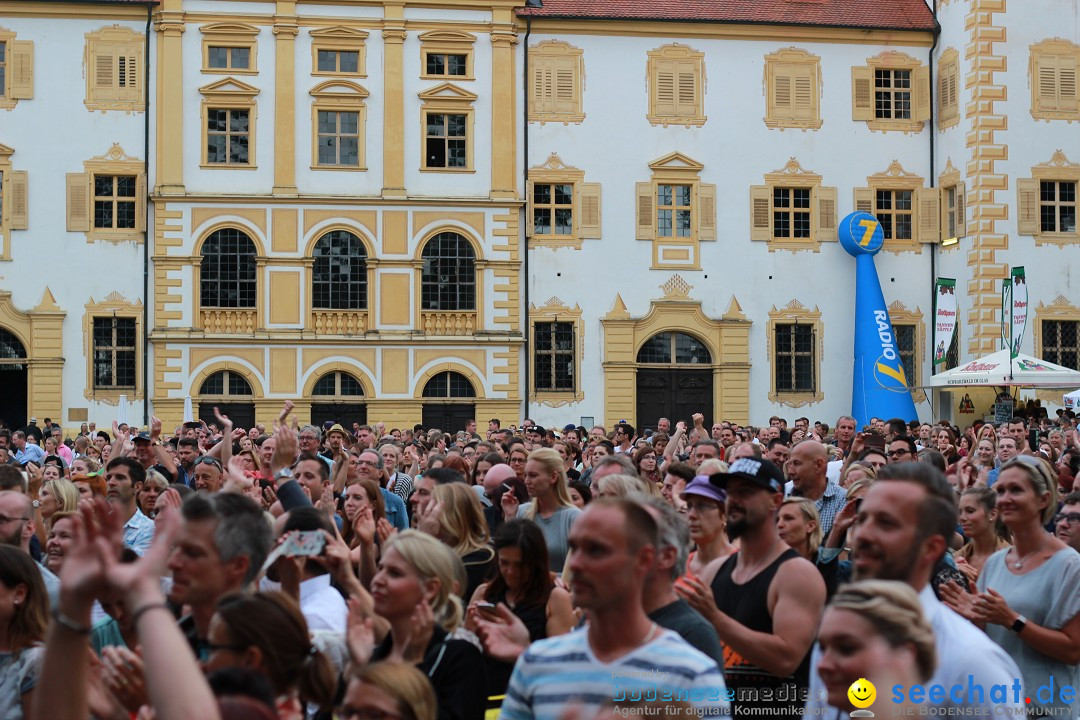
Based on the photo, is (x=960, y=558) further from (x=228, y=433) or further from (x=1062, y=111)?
(x=1062, y=111)

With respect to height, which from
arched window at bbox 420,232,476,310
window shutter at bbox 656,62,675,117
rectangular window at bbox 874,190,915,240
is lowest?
arched window at bbox 420,232,476,310

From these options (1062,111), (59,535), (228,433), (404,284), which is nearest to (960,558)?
(59,535)

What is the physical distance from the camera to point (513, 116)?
3716 cm

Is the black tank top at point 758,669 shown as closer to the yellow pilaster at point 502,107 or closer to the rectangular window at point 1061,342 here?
the yellow pilaster at point 502,107

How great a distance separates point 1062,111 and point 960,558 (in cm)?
3259

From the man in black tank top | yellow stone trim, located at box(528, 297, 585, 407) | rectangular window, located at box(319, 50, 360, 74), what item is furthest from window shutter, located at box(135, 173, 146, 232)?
the man in black tank top

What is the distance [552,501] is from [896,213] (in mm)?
31275

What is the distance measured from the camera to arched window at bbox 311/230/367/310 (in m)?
36.6

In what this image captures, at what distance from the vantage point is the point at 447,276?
37062mm

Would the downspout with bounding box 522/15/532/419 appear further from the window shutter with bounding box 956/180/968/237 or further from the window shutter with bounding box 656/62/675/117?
the window shutter with bounding box 956/180/968/237

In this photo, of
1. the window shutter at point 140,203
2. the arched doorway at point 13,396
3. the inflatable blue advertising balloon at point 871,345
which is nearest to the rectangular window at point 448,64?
the window shutter at point 140,203

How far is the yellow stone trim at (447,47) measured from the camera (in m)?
36.9

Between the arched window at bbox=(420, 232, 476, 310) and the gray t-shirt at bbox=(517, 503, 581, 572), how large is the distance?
2789 cm

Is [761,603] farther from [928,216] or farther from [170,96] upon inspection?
[928,216]
